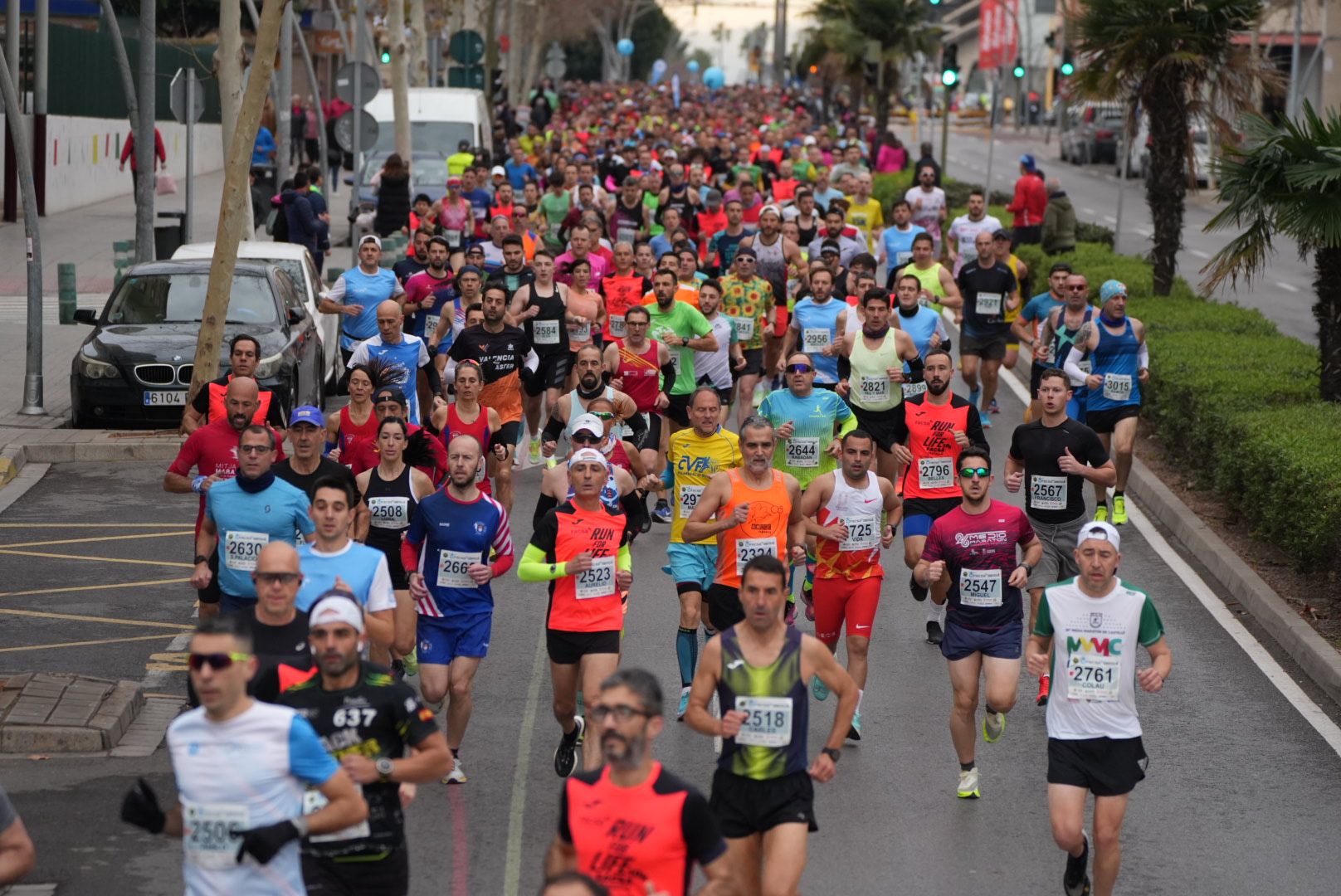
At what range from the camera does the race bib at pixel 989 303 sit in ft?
61.0

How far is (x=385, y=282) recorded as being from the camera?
17.9 metres

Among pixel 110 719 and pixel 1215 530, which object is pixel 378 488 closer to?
pixel 110 719

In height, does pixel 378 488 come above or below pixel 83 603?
above

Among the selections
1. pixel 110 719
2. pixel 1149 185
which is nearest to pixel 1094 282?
pixel 1149 185

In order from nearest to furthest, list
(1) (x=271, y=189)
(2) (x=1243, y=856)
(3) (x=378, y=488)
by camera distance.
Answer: (2) (x=1243, y=856)
(3) (x=378, y=488)
(1) (x=271, y=189)

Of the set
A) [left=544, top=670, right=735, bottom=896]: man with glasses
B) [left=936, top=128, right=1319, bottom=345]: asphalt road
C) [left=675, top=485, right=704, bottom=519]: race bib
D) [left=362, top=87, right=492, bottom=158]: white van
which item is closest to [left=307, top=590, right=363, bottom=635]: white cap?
[left=544, top=670, right=735, bottom=896]: man with glasses

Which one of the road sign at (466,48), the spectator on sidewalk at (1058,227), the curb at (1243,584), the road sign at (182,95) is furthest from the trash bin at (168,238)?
the road sign at (466,48)

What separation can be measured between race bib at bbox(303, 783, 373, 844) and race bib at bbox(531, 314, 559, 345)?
1027cm

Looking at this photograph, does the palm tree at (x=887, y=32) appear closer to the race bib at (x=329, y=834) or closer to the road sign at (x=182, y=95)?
the road sign at (x=182, y=95)

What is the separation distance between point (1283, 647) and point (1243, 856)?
3.82 m

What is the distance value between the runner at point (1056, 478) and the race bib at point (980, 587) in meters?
1.94

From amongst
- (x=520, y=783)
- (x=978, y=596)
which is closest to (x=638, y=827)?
(x=520, y=783)

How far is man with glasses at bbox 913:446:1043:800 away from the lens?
381 inches

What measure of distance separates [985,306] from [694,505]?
7.70m
